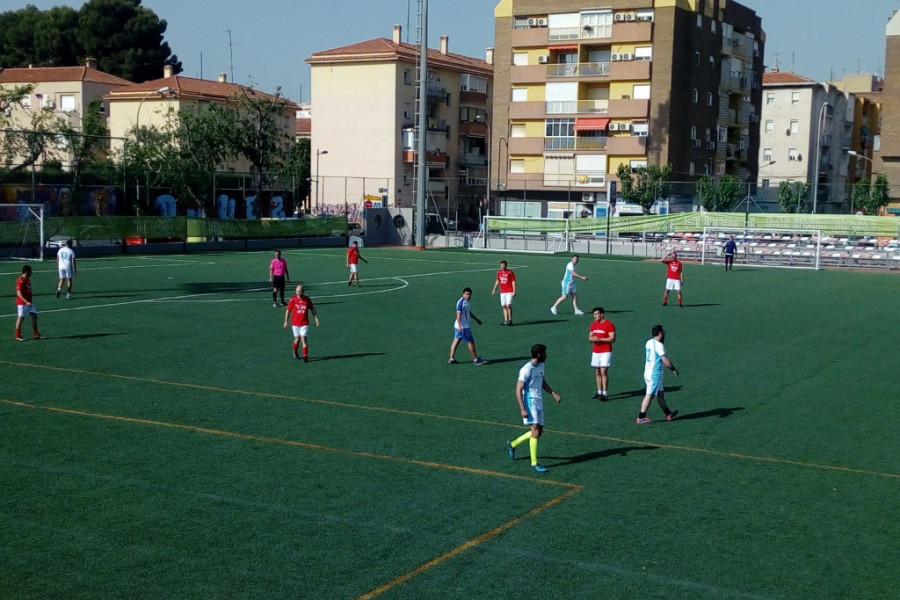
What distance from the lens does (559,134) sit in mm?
80375

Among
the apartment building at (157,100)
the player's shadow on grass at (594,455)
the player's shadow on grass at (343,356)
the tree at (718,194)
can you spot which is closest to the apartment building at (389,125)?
the apartment building at (157,100)

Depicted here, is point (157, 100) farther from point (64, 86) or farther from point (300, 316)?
point (300, 316)

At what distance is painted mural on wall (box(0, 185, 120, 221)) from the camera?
46.4 metres

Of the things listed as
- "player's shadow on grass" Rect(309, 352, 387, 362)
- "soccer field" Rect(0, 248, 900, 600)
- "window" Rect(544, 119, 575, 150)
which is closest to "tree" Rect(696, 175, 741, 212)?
"window" Rect(544, 119, 575, 150)

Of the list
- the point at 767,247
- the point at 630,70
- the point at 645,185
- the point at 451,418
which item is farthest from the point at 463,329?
the point at 630,70

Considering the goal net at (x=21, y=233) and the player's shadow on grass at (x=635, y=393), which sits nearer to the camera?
the player's shadow on grass at (x=635, y=393)

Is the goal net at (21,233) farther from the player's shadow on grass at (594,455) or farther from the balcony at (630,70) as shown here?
the balcony at (630,70)

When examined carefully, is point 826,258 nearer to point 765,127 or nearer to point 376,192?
point 376,192

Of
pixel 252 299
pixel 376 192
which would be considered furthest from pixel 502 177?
pixel 252 299

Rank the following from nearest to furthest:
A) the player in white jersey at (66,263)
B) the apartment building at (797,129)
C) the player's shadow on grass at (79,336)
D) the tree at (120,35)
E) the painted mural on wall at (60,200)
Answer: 1. the player's shadow on grass at (79,336)
2. the player in white jersey at (66,263)
3. the painted mural on wall at (60,200)
4. the tree at (120,35)
5. the apartment building at (797,129)

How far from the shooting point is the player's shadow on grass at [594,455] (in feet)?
45.1

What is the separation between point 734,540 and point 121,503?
6.99m

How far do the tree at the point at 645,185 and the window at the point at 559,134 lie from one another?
771 cm

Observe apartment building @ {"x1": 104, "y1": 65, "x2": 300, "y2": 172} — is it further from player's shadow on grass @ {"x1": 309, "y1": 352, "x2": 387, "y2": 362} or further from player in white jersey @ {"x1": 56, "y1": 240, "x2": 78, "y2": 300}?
player's shadow on grass @ {"x1": 309, "y1": 352, "x2": 387, "y2": 362}
